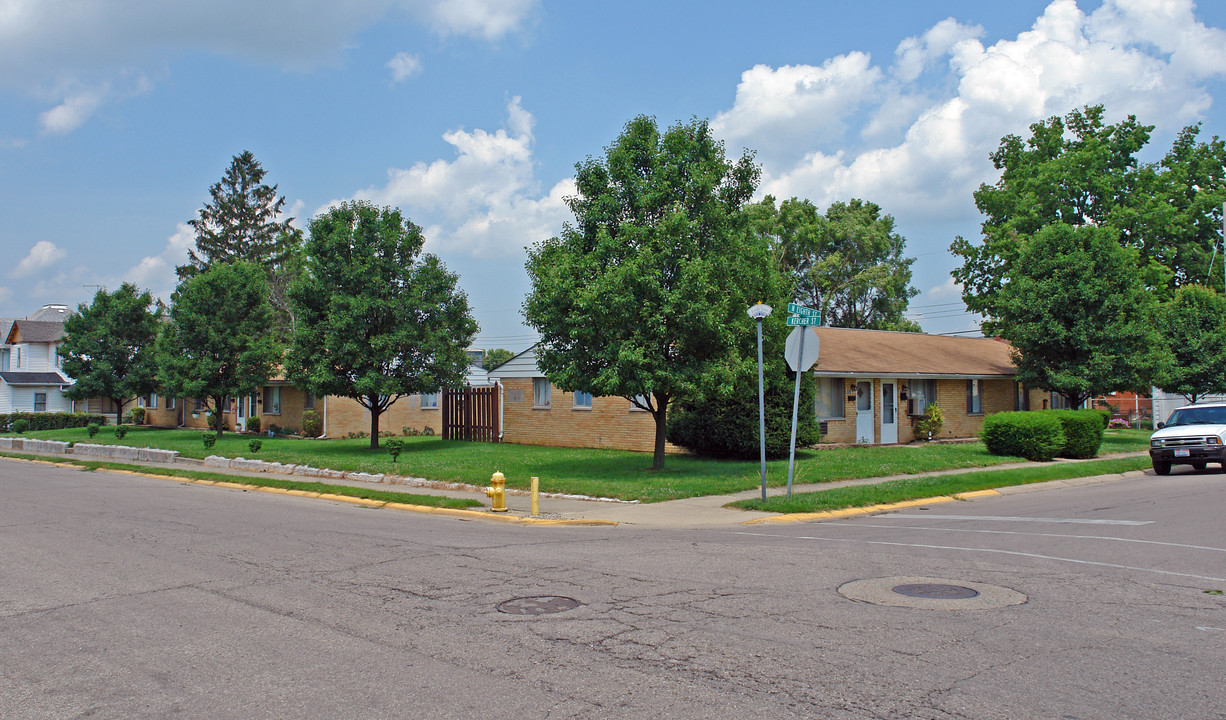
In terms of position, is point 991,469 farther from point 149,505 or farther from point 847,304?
point 847,304

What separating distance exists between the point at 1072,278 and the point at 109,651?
30.6 m

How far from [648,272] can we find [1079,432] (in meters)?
13.7

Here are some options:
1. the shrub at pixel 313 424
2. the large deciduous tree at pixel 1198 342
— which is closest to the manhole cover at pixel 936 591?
the shrub at pixel 313 424

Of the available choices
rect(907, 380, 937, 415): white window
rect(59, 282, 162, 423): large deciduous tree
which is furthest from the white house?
rect(907, 380, 937, 415): white window

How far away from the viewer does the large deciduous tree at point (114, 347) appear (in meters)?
41.6

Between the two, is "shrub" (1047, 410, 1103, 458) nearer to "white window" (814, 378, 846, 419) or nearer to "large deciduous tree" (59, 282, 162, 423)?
"white window" (814, 378, 846, 419)

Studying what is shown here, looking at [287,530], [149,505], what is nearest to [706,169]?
[287,530]

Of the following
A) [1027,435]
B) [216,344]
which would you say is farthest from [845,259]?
[216,344]

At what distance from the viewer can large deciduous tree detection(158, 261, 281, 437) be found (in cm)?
3397

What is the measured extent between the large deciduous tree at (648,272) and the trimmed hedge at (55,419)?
4166cm

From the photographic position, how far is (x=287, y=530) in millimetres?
11648

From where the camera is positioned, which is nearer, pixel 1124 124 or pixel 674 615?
pixel 674 615

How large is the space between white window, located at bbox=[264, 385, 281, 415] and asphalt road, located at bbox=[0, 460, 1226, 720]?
2826 cm

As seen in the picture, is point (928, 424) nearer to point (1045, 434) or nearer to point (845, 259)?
point (1045, 434)
